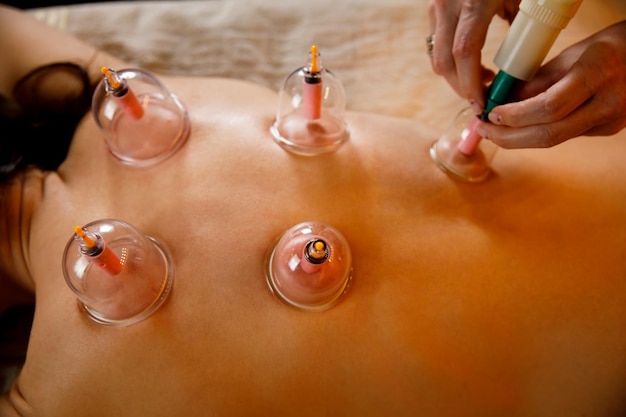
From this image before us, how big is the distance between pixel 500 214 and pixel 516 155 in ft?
0.50

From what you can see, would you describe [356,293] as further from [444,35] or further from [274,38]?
[274,38]

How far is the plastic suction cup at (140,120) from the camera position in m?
0.88

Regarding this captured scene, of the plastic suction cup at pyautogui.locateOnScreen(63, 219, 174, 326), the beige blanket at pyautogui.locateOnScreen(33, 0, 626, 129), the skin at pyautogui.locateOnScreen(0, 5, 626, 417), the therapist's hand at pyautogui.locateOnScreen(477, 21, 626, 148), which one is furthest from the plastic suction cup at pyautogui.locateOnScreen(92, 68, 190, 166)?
the therapist's hand at pyautogui.locateOnScreen(477, 21, 626, 148)

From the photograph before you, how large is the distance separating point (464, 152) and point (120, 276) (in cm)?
69

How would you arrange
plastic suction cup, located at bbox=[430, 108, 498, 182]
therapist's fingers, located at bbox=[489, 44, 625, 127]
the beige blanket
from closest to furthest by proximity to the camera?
therapist's fingers, located at bbox=[489, 44, 625, 127] < plastic suction cup, located at bbox=[430, 108, 498, 182] < the beige blanket

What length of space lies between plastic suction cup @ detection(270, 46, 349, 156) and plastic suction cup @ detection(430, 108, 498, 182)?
0.66 feet

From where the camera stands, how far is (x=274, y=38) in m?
1.42

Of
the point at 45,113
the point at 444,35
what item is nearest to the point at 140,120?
the point at 45,113

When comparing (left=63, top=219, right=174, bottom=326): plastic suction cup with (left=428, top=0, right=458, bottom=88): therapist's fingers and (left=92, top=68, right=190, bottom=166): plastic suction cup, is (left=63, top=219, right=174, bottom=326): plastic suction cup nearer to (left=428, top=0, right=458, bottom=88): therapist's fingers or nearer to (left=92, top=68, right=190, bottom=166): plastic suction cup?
(left=92, top=68, right=190, bottom=166): plastic suction cup

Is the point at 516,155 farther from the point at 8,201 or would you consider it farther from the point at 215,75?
the point at 8,201

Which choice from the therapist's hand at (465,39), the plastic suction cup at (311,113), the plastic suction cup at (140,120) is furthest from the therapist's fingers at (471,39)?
the plastic suction cup at (140,120)

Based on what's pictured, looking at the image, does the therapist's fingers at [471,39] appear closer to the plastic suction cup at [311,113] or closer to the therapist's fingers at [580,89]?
the therapist's fingers at [580,89]

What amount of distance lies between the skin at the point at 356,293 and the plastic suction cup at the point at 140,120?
0.04 m

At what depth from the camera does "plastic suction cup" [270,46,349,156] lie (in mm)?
869
